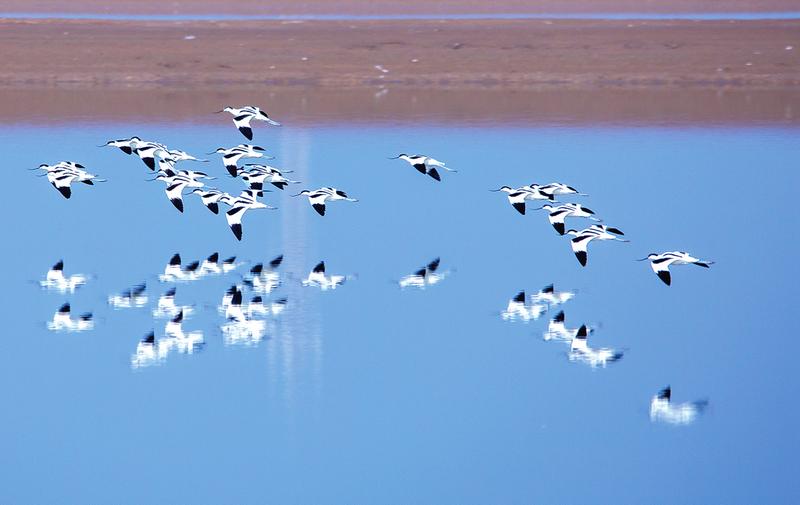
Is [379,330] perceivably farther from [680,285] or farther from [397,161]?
[397,161]

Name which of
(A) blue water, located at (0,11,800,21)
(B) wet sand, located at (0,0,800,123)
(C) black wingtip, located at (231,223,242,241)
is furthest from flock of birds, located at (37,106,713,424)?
(A) blue water, located at (0,11,800,21)

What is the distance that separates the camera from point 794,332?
1245cm

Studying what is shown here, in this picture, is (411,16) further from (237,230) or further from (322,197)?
(237,230)

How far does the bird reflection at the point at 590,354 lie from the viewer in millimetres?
11758

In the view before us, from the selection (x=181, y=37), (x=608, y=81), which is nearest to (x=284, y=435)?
(x=608, y=81)

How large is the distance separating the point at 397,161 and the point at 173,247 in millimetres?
5474

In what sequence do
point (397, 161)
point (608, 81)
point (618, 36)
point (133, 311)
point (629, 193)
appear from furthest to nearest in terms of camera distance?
point (618, 36) < point (608, 81) < point (397, 161) < point (629, 193) < point (133, 311)

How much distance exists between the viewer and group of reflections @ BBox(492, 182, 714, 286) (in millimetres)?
13711

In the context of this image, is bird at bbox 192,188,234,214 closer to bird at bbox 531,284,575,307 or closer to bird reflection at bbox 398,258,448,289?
bird reflection at bbox 398,258,448,289

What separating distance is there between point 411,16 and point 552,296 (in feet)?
67.2

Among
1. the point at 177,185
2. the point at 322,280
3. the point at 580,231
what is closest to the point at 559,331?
the point at 322,280

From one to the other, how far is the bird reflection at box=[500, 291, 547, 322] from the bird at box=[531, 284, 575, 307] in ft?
0.37

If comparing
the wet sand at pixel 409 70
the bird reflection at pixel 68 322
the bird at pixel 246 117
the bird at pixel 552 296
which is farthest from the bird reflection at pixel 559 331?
the wet sand at pixel 409 70

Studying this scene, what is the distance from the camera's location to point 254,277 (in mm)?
14344
